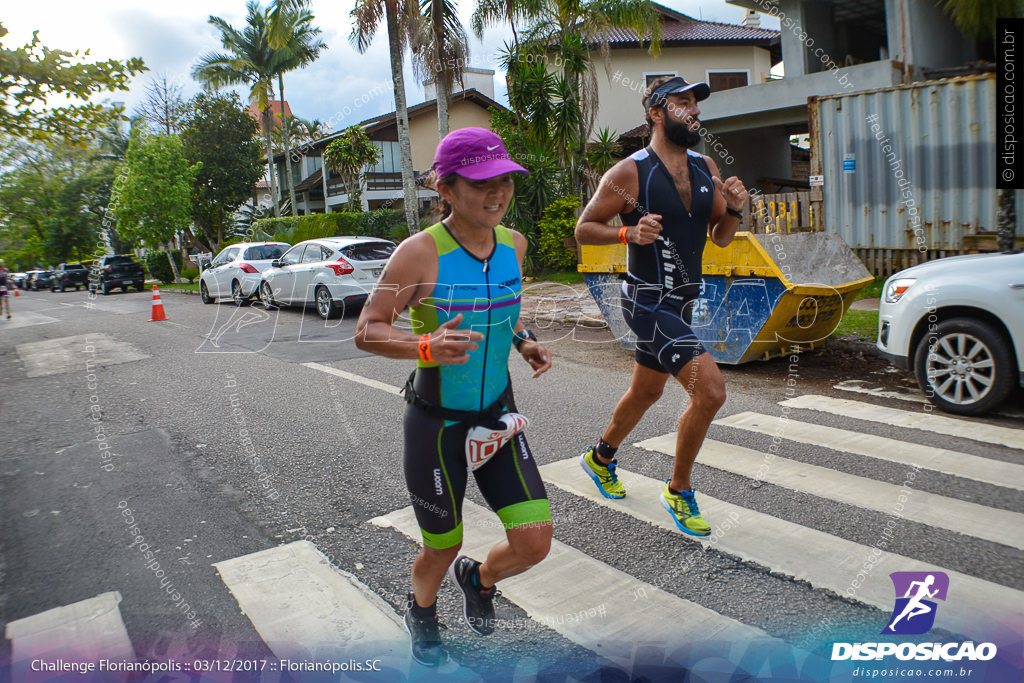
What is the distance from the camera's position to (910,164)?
39.9 ft

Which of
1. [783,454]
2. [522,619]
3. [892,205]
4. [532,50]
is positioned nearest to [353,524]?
[522,619]

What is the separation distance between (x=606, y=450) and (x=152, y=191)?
34370 millimetres

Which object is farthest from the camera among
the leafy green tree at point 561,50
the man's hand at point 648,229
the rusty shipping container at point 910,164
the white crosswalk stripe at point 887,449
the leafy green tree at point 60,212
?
the leafy green tree at point 60,212

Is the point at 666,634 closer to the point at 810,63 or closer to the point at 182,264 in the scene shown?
the point at 810,63

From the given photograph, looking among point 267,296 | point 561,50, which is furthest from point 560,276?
point 267,296

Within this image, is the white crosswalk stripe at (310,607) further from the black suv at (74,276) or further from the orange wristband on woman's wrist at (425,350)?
the black suv at (74,276)

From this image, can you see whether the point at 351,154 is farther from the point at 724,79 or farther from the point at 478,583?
the point at 478,583

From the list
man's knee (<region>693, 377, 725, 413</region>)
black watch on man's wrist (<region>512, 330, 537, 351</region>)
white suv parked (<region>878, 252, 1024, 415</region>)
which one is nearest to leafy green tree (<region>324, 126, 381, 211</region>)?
white suv parked (<region>878, 252, 1024, 415</region>)

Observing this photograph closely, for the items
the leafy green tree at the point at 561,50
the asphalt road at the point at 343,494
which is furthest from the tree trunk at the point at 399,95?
the asphalt road at the point at 343,494

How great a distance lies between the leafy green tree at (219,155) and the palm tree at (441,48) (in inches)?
1019

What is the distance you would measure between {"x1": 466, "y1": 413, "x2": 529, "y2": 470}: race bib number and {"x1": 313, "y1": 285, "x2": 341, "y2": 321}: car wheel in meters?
12.0

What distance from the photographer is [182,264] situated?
133 feet

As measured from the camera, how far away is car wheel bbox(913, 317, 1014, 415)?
5.60 metres

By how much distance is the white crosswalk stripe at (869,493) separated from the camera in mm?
3797
